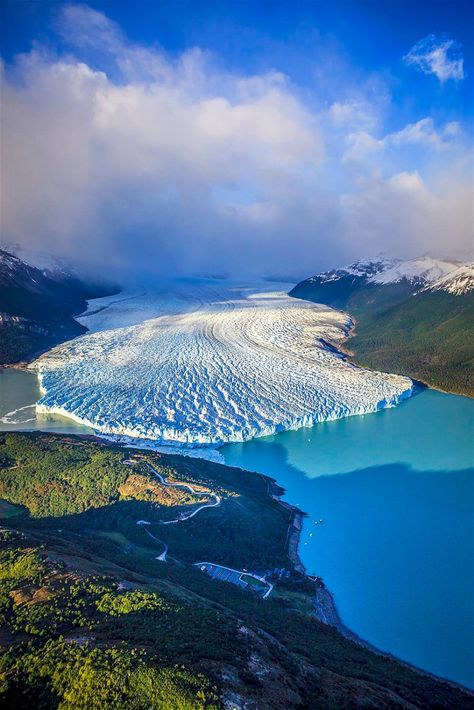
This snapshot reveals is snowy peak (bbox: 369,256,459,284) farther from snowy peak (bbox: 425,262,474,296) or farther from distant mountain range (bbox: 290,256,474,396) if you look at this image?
snowy peak (bbox: 425,262,474,296)

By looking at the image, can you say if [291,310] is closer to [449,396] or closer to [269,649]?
[449,396]

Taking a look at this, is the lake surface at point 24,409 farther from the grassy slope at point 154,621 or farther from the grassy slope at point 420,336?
the grassy slope at point 420,336

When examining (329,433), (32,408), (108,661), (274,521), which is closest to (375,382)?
(329,433)

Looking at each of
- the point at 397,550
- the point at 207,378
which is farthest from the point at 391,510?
the point at 207,378

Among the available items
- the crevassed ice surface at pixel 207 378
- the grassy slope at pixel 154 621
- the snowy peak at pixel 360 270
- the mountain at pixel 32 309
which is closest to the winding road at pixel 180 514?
the grassy slope at pixel 154 621

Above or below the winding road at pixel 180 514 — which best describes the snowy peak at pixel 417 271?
above

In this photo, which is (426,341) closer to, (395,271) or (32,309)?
(395,271)
